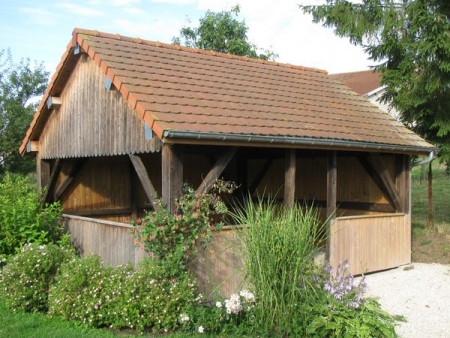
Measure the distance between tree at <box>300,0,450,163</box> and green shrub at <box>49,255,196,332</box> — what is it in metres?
7.45

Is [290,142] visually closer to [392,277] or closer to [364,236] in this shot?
[364,236]

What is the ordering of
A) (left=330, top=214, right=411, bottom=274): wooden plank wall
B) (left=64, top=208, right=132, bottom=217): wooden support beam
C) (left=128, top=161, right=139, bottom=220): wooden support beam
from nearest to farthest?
(left=330, top=214, right=411, bottom=274): wooden plank wall → (left=64, top=208, right=132, bottom=217): wooden support beam → (left=128, top=161, right=139, bottom=220): wooden support beam

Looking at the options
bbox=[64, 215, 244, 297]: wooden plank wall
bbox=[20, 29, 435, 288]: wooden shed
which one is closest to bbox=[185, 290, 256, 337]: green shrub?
bbox=[64, 215, 244, 297]: wooden plank wall

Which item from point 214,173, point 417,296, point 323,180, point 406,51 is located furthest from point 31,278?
point 406,51

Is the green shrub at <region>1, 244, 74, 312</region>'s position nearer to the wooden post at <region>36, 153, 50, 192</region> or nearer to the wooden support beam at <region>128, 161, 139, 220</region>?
the wooden post at <region>36, 153, 50, 192</region>

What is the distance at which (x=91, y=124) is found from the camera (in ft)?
28.9

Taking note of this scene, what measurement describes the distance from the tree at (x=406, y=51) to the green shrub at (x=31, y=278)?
8273 millimetres

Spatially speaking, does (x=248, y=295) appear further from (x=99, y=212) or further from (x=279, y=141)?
(x=99, y=212)

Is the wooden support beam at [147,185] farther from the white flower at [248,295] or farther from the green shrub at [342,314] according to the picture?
the green shrub at [342,314]

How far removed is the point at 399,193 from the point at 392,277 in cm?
187

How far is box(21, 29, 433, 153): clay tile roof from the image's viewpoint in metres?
7.13

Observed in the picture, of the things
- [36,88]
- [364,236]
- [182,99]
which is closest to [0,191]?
[182,99]

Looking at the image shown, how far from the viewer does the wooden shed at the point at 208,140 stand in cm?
723

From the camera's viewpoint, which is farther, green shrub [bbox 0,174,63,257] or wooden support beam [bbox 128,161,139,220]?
wooden support beam [bbox 128,161,139,220]
